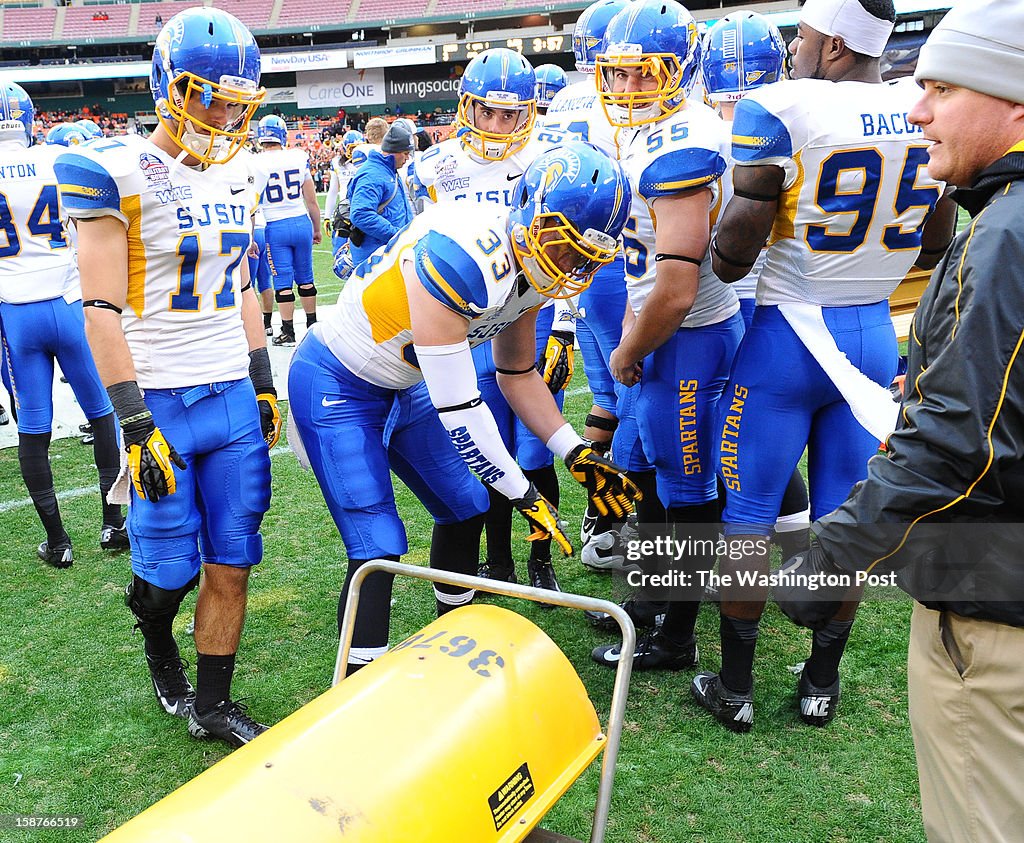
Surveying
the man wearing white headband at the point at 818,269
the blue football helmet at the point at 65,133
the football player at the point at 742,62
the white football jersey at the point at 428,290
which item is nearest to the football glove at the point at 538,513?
the white football jersey at the point at 428,290

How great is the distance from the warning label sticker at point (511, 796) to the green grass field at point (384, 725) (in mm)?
308

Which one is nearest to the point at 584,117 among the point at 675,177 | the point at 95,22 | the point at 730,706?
the point at 675,177

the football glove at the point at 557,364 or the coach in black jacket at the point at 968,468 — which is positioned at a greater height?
the coach in black jacket at the point at 968,468

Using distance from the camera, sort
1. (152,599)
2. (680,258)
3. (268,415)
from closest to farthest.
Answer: (680,258) < (152,599) < (268,415)

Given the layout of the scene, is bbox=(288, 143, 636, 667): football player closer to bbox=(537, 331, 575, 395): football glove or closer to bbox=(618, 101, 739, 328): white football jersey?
bbox=(618, 101, 739, 328): white football jersey

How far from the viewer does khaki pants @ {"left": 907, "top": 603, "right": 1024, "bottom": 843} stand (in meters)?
1.50

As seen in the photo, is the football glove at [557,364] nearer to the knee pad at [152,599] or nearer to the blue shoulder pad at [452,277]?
the blue shoulder pad at [452,277]

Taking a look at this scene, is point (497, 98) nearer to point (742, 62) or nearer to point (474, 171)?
point (474, 171)

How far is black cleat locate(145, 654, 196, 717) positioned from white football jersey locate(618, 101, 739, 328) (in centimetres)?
216

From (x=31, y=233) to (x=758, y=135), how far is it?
3.84 meters

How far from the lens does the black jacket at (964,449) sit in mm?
1373

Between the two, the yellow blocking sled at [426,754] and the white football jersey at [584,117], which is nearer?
the yellow blocking sled at [426,754]

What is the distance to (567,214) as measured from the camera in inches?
91.2

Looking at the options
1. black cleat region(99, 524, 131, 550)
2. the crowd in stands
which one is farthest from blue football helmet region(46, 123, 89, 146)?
the crowd in stands
